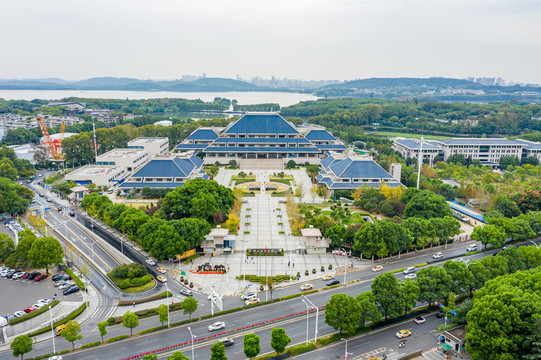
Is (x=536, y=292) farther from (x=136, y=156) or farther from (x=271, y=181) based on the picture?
(x=136, y=156)

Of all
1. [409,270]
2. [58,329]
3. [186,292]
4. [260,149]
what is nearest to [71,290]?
[58,329]

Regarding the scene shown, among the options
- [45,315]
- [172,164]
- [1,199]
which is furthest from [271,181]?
[45,315]

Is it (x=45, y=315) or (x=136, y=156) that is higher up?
(x=136, y=156)

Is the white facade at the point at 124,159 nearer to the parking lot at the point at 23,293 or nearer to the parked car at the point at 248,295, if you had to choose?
the parking lot at the point at 23,293

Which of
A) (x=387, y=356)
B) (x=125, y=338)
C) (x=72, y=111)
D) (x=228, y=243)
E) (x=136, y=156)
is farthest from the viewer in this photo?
(x=72, y=111)

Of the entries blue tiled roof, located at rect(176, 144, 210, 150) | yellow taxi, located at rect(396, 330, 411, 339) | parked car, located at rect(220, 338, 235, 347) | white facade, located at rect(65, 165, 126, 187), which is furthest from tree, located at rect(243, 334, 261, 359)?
→ blue tiled roof, located at rect(176, 144, 210, 150)

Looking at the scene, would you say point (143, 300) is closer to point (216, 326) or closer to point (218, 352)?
point (216, 326)
